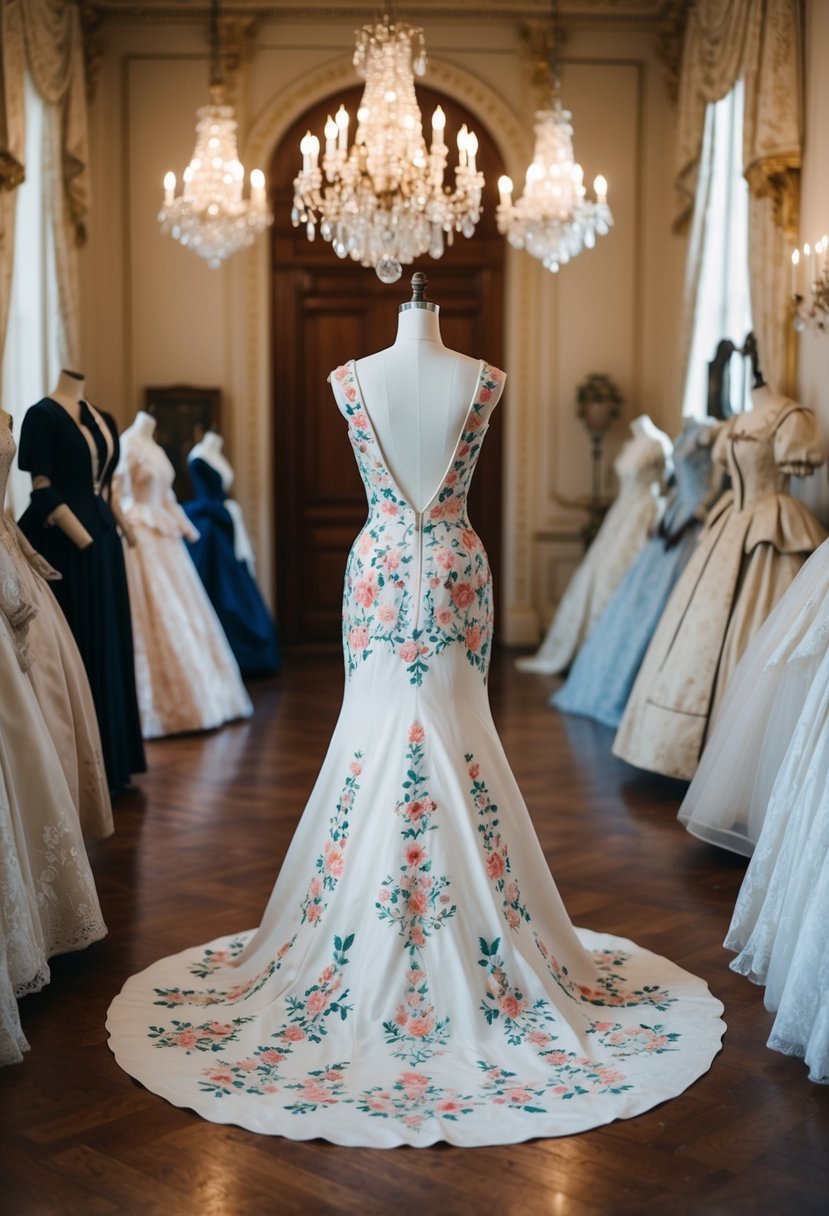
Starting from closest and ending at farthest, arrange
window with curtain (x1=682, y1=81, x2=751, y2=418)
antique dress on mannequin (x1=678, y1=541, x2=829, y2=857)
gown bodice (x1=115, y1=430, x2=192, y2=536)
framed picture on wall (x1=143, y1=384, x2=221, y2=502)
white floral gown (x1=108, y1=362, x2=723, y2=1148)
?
white floral gown (x1=108, y1=362, x2=723, y2=1148) < antique dress on mannequin (x1=678, y1=541, x2=829, y2=857) < gown bodice (x1=115, y1=430, x2=192, y2=536) < window with curtain (x1=682, y1=81, x2=751, y2=418) < framed picture on wall (x1=143, y1=384, x2=221, y2=502)

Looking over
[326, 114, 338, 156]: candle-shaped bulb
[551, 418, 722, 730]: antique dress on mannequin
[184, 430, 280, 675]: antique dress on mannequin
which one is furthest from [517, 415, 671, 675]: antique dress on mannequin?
[326, 114, 338, 156]: candle-shaped bulb

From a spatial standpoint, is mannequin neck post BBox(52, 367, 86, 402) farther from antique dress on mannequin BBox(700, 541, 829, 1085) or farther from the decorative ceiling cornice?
the decorative ceiling cornice

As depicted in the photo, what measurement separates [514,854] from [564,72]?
7466 millimetres

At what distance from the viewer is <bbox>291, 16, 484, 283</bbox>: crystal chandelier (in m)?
5.86

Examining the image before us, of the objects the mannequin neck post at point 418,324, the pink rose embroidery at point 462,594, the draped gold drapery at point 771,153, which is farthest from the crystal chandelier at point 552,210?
the pink rose embroidery at point 462,594

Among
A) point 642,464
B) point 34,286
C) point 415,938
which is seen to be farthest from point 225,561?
point 415,938

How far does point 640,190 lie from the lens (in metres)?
9.10

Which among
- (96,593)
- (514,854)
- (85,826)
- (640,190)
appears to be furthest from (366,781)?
(640,190)

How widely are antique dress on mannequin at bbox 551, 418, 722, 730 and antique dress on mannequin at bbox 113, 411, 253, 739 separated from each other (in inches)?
70.7

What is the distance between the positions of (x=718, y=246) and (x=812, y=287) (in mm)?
2479

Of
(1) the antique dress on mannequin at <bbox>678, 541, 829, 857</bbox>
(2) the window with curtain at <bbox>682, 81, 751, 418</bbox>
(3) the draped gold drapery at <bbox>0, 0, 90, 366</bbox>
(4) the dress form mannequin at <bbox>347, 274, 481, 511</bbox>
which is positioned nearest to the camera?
(4) the dress form mannequin at <bbox>347, 274, 481, 511</bbox>

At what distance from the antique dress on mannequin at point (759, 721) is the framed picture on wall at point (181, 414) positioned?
5.54 metres

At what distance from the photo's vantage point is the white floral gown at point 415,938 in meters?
2.60

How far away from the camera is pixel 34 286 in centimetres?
752
